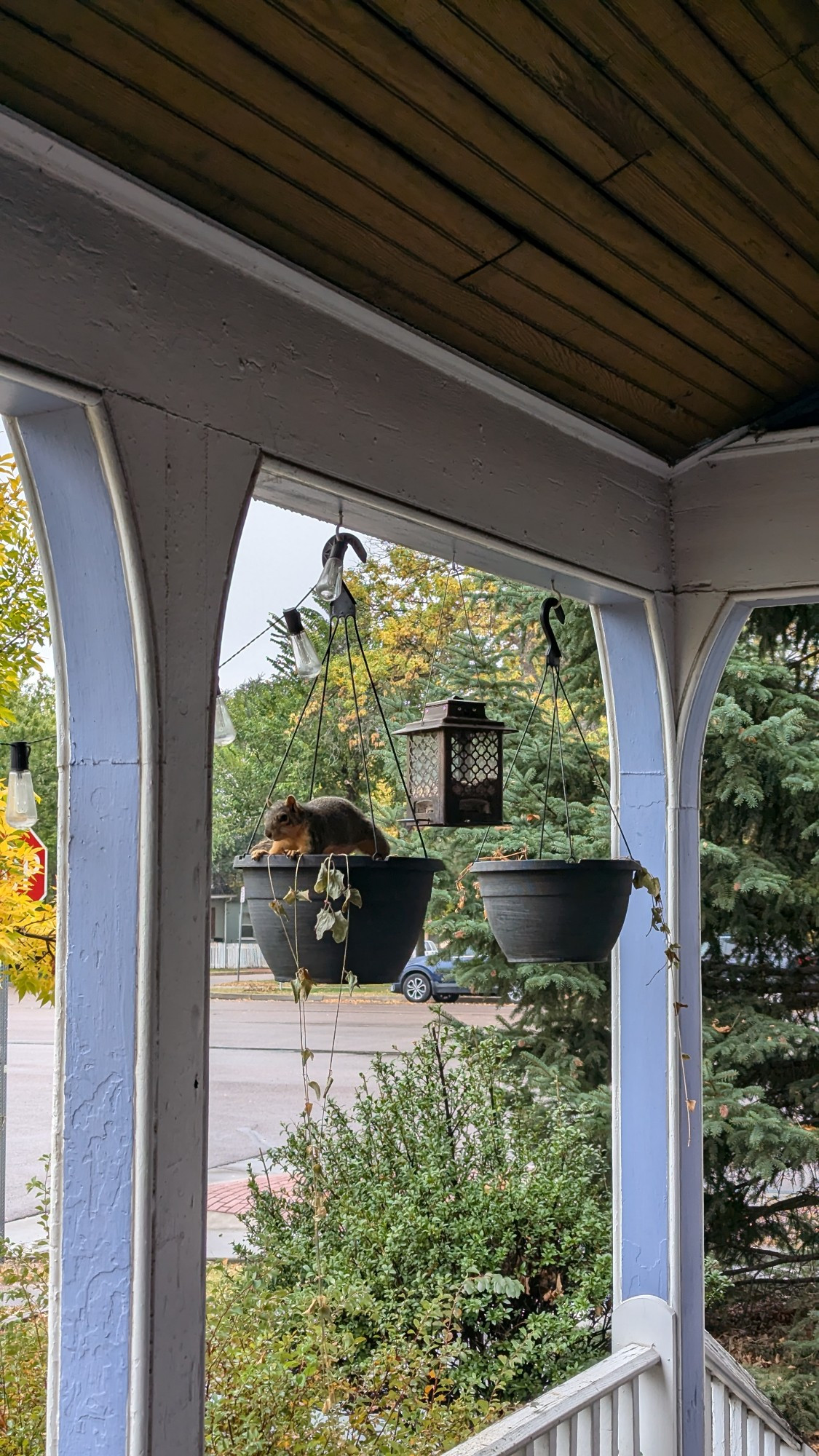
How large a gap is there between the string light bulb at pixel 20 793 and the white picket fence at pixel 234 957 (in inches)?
236

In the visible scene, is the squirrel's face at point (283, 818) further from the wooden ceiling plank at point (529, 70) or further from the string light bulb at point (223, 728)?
the wooden ceiling plank at point (529, 70)

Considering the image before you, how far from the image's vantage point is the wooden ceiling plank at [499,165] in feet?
3.59

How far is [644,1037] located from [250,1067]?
16.9 ft

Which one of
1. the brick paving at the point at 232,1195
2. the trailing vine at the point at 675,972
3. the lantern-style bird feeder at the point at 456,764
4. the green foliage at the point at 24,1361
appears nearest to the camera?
the green foliage at the point at 24,1361

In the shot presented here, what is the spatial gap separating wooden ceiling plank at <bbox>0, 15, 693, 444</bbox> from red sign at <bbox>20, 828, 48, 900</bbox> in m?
1.33

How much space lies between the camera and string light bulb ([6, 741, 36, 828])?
1.43 metres

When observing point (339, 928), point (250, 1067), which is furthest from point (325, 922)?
point (250, 1067)

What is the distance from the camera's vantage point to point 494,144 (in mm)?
1330

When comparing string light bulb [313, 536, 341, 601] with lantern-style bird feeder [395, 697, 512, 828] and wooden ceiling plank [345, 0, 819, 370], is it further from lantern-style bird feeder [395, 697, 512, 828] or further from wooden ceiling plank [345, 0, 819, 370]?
wooden ceiling plank [345, 0, 819, 370]

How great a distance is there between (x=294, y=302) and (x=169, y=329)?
237 mm

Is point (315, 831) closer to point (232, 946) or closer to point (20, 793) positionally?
point (20, 793)

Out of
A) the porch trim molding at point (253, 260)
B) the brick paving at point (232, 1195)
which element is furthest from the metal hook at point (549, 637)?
the brick paving at point (232, 1195)

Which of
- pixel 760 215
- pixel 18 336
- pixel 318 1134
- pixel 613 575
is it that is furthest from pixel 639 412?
pixel 318 1134

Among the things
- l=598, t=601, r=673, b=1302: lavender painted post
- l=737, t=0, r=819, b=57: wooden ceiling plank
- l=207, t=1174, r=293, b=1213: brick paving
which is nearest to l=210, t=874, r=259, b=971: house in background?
l=207, t=1174, r=293, b=1213: brick paving
